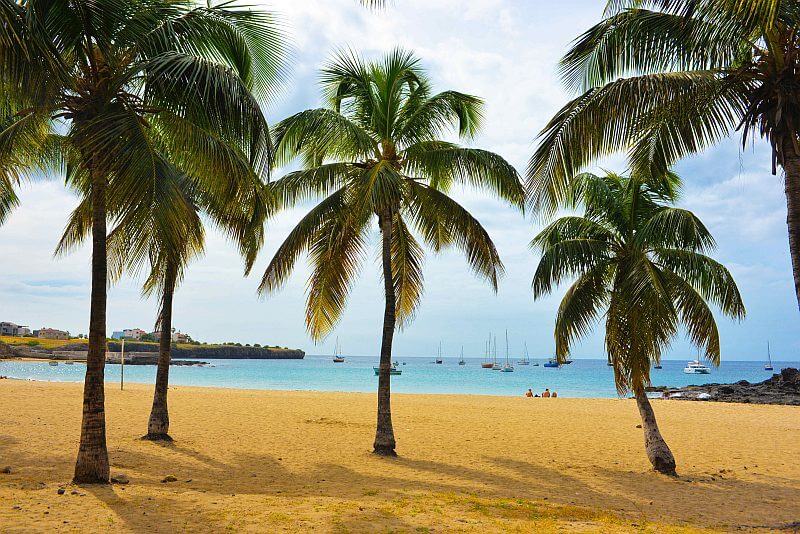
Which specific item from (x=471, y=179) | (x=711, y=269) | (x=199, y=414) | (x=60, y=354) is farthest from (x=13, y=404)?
(x=60, y=354)

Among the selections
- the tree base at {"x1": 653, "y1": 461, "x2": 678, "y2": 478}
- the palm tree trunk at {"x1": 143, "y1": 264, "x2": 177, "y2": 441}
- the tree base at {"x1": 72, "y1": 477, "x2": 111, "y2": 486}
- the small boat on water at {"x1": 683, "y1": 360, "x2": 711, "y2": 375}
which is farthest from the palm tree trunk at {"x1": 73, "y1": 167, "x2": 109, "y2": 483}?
the small boat on water at {"x1": 683, "y1": 360, "x2": 711, "y2": 375}

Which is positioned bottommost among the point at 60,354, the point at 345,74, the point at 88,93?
the point at 60,354

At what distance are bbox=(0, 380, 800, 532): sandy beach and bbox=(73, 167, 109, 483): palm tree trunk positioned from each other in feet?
1.06

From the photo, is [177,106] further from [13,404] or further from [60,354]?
[60,354]

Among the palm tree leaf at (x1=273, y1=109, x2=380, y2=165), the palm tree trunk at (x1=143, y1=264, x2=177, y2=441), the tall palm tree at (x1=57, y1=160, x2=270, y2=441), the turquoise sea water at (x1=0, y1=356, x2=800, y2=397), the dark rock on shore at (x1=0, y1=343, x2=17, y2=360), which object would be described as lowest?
the turquoise sea water at (x1=0, y1=356, x2=800, y2=397)

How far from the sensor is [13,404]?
1788 centimetres

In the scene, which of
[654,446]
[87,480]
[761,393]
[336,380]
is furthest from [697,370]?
[87,480]

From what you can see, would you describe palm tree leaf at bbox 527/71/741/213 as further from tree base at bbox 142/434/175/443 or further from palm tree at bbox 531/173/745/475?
tree base at bbox 142/434/175/443

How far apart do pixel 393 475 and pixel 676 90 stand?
7.00m

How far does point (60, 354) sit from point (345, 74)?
3694 inches

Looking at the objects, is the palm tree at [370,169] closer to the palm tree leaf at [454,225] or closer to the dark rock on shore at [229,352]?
the palm tree leaf at [454,225]

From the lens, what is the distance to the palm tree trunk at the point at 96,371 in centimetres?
735

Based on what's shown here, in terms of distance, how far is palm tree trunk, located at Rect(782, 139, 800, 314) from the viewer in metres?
6.55

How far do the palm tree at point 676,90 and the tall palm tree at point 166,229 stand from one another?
448 cm
